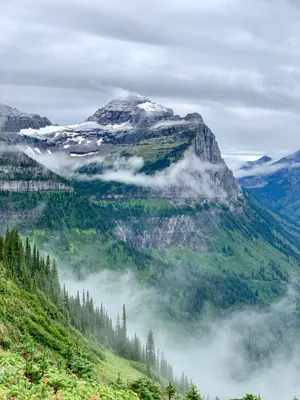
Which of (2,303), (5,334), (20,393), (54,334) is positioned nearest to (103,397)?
(20,393)

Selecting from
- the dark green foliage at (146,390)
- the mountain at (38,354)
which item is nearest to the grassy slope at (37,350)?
the mountain at (38,354)

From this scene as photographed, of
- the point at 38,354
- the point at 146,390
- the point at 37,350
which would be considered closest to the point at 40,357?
the point at 38,354

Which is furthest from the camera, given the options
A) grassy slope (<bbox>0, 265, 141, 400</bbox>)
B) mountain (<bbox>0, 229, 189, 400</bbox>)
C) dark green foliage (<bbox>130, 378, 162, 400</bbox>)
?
dark green foliage (<bbox>130, 378, 162, 400</bbox>)

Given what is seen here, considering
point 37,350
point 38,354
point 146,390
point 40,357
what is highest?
point 40,357

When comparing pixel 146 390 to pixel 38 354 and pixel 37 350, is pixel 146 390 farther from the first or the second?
pixel 37 350

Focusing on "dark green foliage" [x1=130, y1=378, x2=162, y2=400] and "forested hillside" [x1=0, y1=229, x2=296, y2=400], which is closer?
"forested hillside" [x1=0, y1=229, x2=296, y2=400]

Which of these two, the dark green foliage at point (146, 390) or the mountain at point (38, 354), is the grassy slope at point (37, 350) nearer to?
the mountain at point (38, 354)

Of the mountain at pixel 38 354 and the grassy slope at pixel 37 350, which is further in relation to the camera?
the mountain at pixel 38 354

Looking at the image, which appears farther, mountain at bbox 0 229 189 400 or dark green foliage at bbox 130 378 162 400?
dark green foliage at bbox 130 378 162 400

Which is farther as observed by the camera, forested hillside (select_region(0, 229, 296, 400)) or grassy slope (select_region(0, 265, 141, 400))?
forested hillside (select_region(0, 229, 296, 400))

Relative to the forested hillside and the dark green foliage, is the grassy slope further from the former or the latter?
the dark green foliage

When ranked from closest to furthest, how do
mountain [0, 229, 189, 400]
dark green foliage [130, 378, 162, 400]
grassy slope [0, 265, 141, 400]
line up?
grassy slope [0, 265, 141, 400]
mountain [0, 229, 189, 400]
dark green foliage [130, 378, 162, 400]

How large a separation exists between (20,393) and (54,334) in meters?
81.5

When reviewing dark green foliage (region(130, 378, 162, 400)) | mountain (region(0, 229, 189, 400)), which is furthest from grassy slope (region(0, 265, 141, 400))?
dark green foliage (region(130, 378, 162, 400))
